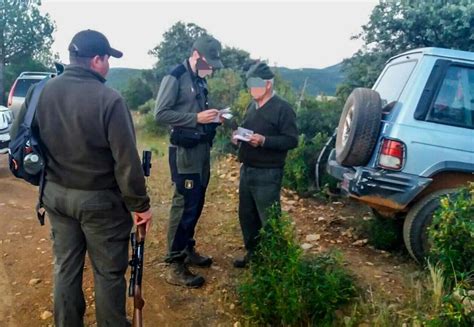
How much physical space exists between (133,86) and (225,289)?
1731cm

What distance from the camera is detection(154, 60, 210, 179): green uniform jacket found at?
3.73 metres

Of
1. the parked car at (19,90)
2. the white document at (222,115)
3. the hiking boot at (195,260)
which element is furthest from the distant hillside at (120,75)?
the white document at (222,115)

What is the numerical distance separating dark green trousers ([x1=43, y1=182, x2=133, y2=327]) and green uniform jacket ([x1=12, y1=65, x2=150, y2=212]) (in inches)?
3.1

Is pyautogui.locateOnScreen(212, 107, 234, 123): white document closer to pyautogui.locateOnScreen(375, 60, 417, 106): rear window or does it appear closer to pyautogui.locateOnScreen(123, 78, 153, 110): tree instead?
pyautogui.locateOnScreen(375, 60, 417, 106): rear window

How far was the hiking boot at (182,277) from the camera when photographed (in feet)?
12.5

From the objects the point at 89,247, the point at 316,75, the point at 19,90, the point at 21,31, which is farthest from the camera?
the point at 21,31

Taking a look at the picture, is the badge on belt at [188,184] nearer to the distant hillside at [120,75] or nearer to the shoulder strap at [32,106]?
the shoulder strap at [32,106]

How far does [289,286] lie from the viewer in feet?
10.5

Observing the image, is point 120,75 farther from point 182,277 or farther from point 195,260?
point 182,277

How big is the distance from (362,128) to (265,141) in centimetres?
79

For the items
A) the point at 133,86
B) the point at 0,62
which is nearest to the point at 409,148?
the point at 133,86

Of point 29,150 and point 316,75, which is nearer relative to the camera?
point 29,150

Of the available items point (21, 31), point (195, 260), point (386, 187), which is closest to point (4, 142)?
point (195, 260)

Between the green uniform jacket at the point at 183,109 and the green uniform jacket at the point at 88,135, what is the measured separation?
3.25ft
